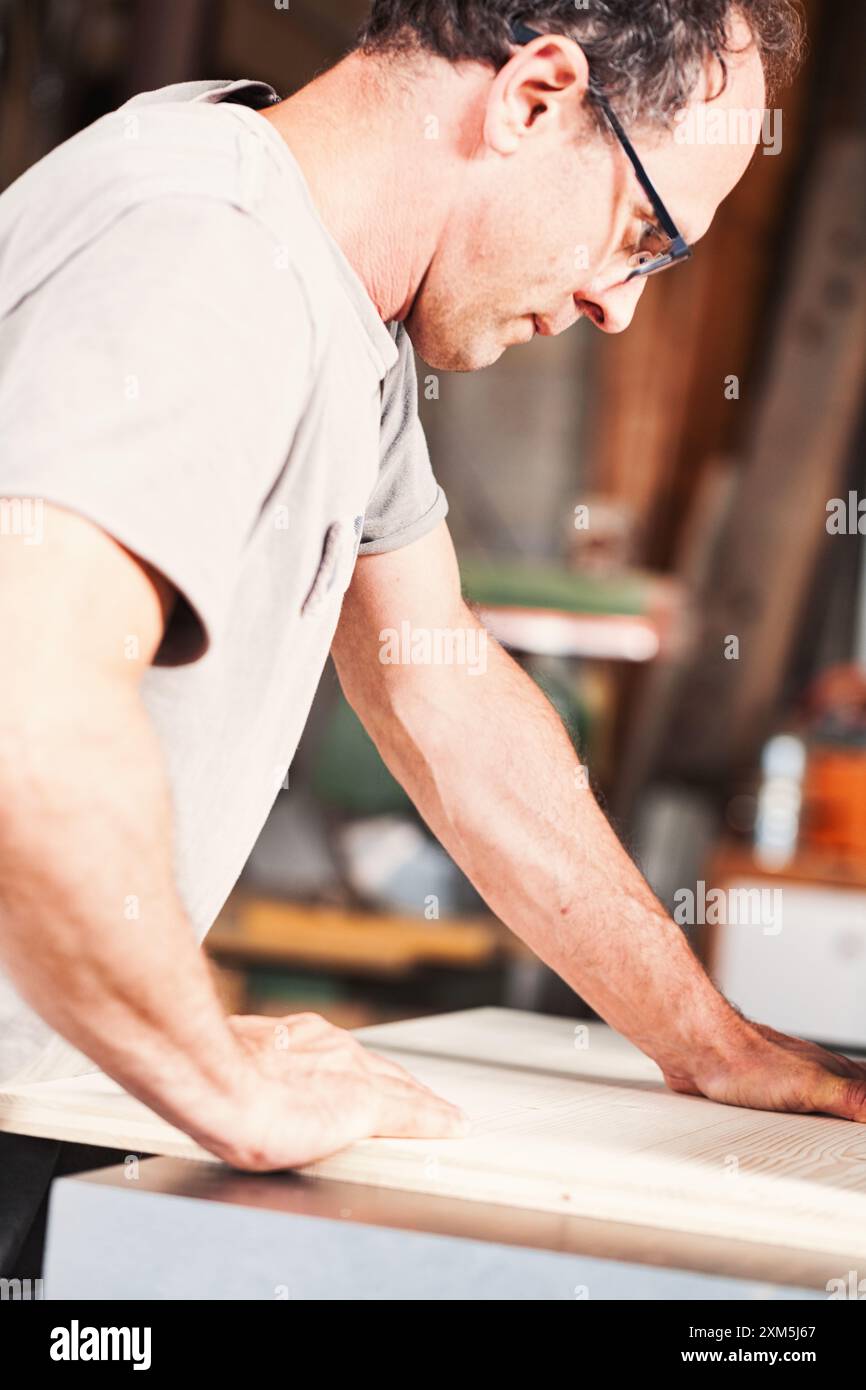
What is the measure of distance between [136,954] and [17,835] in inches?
3.6

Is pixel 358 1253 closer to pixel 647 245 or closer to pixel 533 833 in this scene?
pixel 533 833

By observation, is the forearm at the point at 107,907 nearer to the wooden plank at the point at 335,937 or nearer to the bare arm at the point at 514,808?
the bare arm at the point at 514,808

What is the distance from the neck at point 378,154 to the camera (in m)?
1.04

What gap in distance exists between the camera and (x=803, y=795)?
486 centimetres

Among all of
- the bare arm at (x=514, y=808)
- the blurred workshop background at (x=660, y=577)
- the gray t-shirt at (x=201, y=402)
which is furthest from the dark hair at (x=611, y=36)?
the blurred workshop background at (x=660, y=577)

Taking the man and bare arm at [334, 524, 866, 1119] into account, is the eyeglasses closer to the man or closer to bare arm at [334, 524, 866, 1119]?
the man

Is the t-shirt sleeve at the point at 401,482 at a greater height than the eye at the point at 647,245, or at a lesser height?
lesser

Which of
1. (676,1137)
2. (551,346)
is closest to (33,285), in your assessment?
(676,1137)

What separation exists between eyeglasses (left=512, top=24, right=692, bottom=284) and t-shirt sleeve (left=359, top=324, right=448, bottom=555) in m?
0.21

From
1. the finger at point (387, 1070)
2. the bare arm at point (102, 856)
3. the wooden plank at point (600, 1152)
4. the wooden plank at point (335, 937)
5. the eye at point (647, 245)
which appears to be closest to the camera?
the bare arm at point (102, 856)

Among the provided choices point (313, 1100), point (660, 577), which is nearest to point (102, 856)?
point (313, 1100)

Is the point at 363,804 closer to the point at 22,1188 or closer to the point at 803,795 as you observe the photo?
the point at 803,795

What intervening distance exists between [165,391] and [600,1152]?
533 mm

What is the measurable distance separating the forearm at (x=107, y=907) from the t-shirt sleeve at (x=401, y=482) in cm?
55
